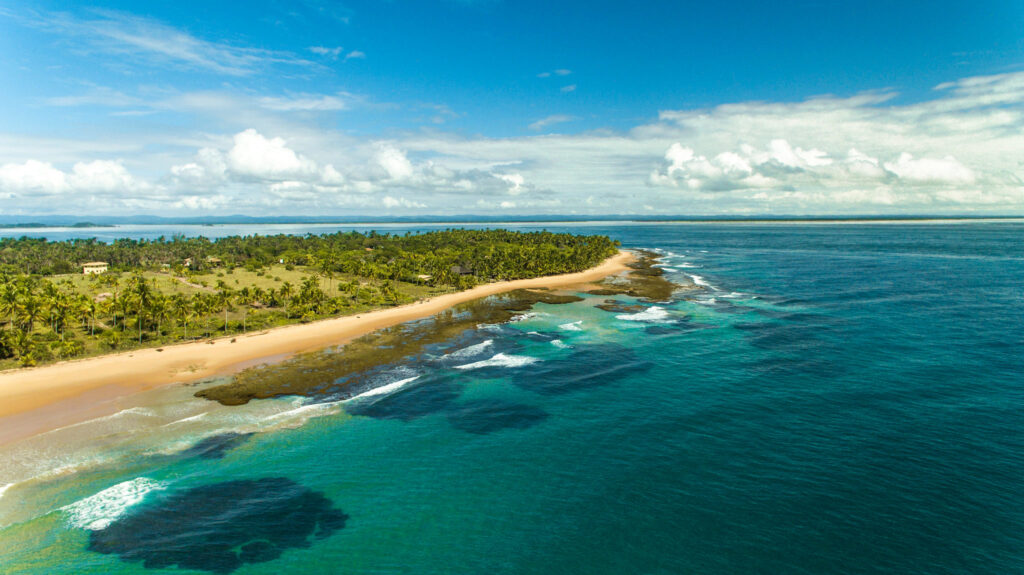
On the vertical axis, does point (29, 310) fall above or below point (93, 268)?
below

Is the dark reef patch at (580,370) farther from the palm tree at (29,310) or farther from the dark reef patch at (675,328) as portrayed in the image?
the palm tree at (29,310)

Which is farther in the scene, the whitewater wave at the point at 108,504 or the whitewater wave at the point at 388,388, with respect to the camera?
the whitewater wave at the point at 388,388

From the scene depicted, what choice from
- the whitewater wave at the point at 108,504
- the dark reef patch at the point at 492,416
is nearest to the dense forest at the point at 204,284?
the whitewater wave at the point at 108,504

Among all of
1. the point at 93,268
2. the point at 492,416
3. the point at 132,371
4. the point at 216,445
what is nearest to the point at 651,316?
the point at 492,416

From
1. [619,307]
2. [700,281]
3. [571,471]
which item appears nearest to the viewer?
[571,471]

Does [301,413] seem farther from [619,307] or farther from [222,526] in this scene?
[619,307]

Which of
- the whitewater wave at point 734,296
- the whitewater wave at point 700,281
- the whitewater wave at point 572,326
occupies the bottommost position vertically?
the whitewater wave at point 572,326

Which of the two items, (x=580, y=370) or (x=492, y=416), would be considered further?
(x=580, y=370)

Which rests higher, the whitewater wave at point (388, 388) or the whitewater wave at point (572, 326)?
the whitewater wave at point (572, 326)
